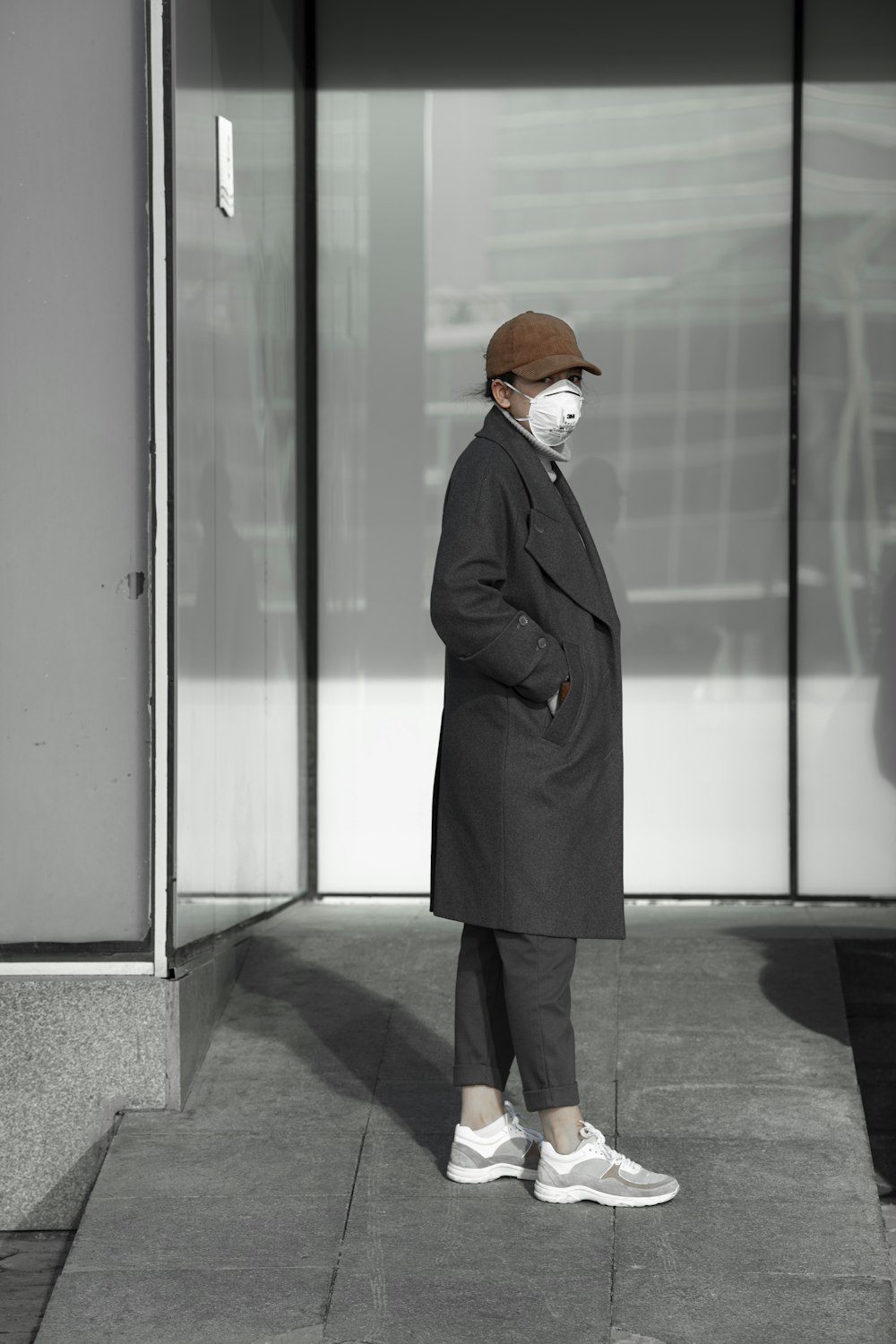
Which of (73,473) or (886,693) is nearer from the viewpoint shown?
(73,473)

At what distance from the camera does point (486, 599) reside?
152 inches

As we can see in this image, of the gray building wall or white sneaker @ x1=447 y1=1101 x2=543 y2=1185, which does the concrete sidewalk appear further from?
the gray building wall

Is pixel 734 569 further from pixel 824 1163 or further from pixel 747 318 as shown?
pixel 824 1163

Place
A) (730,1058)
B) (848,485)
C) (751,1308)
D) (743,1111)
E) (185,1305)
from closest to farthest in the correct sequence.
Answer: (751,1308), (185,1305), (743,1111), (730,1058), (848,485)

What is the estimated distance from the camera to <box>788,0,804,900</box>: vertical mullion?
6.76m

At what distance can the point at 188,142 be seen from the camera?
4.82 meters

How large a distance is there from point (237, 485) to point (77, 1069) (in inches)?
74.0

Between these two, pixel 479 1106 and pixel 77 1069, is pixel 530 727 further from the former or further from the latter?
pixel 77 1069

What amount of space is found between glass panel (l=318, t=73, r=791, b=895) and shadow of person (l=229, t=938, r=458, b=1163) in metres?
1.34

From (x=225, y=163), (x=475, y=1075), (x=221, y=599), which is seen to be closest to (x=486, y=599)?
(x=475, y=1075)

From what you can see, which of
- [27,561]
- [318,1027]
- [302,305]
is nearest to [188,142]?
[27,561]

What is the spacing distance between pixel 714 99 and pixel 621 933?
153 inches

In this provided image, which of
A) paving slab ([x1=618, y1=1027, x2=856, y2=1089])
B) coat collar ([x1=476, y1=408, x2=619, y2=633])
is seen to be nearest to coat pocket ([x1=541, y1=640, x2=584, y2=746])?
coat collar ([x1=476, y1=408, x2=619, y2=633])

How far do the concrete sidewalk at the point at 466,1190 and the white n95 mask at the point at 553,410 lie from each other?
5.59ft
